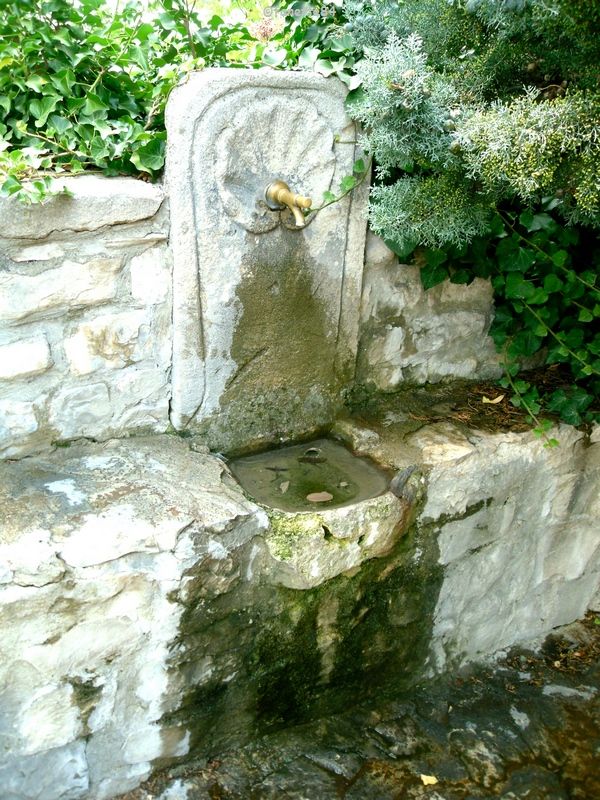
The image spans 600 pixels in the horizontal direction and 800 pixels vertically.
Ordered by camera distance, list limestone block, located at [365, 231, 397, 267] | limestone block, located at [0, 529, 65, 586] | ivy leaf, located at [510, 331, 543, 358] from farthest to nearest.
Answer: ivy leaf, located at [510, 331, 543, 358] → limestone block, located at [365, 231, 397, 267] → limestone block, located at [0, 529, 65, 586]

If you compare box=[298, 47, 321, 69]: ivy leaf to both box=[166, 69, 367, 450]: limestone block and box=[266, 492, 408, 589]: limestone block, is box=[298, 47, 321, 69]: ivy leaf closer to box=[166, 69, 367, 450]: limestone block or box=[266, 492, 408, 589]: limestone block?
box=[166, 69, 367, 450]: limestone block

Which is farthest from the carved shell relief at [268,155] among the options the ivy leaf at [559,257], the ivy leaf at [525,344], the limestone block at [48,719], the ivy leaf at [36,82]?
the limestone block at [48,719]

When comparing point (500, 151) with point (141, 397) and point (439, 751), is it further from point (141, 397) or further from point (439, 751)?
point (439, 751)

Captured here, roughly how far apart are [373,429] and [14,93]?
132 cm

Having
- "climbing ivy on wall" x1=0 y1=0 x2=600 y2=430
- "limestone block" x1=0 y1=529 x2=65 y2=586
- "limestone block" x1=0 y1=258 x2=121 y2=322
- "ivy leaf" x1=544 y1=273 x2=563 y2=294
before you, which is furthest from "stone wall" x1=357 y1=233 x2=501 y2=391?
"limestone block" x1=0 y1=529 x2=65 y2=586

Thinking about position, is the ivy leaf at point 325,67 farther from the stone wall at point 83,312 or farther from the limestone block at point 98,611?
the limestone block at point 98,611

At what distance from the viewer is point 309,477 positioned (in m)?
2.22

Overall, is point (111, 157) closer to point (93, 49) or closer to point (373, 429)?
point (93, 49)

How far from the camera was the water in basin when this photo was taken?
2.11 metres

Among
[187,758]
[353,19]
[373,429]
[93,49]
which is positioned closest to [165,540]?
[187,758]

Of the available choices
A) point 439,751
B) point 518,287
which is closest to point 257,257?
point 518,287

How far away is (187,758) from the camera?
2.06 metres

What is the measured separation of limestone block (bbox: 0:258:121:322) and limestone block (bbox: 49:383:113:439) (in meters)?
0.21

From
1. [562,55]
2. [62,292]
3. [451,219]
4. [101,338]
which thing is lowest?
[101,338]
